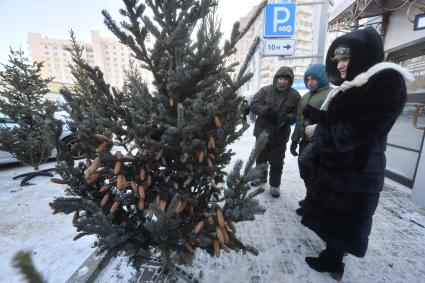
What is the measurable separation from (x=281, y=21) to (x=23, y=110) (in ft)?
20.3

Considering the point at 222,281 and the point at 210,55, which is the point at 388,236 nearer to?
the point at 222,281

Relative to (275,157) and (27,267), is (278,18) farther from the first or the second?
(27,267)

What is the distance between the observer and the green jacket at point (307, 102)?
2.97 m

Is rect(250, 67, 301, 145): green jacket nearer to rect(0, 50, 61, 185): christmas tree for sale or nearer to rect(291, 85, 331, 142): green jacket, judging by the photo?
rect(291, 85, 331, 142): green jacket

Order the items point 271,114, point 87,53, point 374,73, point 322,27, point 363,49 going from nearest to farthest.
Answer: point 374,73 < point 363,49 < point 271,114 < point 322,27 < point 87,53

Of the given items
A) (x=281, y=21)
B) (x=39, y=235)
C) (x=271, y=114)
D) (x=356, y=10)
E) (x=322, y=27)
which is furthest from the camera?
(x=281, y=21)

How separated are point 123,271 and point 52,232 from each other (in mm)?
1383

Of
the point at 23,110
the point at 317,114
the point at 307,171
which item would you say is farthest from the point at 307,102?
the point at 23,110

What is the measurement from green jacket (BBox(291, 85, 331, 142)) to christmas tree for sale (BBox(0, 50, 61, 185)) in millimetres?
4661

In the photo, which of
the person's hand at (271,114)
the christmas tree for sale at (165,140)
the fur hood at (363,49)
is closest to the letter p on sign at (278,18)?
the person's hand at (271,114)

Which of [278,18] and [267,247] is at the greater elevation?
[278,18]

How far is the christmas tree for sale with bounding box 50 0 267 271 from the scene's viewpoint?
4.35 ft

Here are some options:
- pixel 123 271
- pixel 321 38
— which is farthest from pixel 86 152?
pixel 321 38

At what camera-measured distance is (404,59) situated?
4.68 metres
